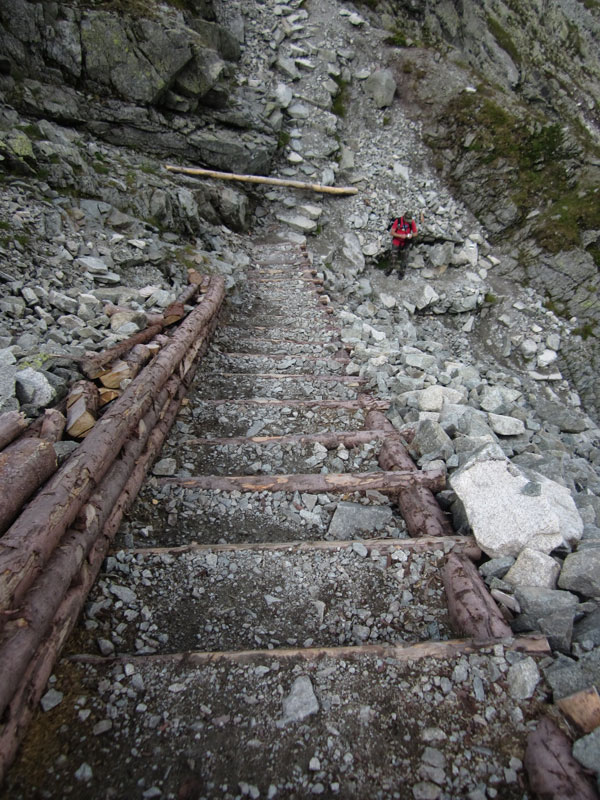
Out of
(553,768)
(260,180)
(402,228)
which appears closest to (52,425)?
(553,768)

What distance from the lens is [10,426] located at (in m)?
2.72

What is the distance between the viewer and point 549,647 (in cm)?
213

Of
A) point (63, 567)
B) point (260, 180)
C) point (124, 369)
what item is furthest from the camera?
point (260, 180)

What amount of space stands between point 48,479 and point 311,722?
2069 mm

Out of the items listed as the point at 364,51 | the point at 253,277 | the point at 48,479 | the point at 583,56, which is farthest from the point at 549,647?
the point at 583,56

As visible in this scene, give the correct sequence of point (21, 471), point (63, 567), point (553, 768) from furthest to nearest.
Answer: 1. point (21, 471)
2. point (63, 567)
3. point (553, 768)

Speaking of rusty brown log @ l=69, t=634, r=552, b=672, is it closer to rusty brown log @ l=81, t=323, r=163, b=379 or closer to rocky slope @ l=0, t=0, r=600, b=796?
rocky slope @ l=0, t=0, r=600, b=796

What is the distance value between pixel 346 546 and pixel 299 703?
1.09m

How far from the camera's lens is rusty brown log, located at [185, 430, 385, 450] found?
4133 mm

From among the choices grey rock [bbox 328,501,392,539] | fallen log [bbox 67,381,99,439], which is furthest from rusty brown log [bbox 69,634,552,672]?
fallen log [bbox 67,381,99,439]

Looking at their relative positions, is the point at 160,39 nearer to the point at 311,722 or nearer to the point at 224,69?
the point at 224,69

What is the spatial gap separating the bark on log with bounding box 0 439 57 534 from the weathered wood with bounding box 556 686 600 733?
300 cm

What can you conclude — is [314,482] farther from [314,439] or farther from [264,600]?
[264,600]

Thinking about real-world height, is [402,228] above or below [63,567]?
above
